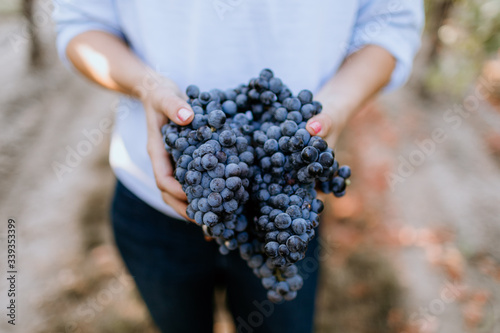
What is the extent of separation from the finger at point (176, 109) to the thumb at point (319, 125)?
31 centimetres

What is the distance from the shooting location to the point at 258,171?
0.98 meters

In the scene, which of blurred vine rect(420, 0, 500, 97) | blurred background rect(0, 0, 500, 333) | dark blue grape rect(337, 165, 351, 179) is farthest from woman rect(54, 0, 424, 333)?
blurred vine rect(420, 0, 500, 97)

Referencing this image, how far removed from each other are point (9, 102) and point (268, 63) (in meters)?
4.33

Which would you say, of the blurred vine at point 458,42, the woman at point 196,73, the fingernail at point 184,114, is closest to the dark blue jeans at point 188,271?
the woman at point 196,73

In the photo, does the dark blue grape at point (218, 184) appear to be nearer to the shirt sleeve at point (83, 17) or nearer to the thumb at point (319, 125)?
the thumb at point (319, 125)

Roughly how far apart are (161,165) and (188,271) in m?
0.56

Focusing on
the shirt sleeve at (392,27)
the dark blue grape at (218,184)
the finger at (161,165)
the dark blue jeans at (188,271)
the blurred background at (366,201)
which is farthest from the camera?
the blurred background at (366,201)

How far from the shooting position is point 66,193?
3.52 meters

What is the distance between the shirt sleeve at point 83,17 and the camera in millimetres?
A: 1257

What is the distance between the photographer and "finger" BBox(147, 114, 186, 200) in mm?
1006

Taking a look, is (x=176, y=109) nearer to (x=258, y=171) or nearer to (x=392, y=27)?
(x=258, y=171)

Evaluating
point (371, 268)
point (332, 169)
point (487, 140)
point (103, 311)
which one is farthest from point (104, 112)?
point (487, 140)

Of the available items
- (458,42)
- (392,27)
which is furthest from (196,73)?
(458,42)

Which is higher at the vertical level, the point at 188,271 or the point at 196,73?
the point at 196,73
